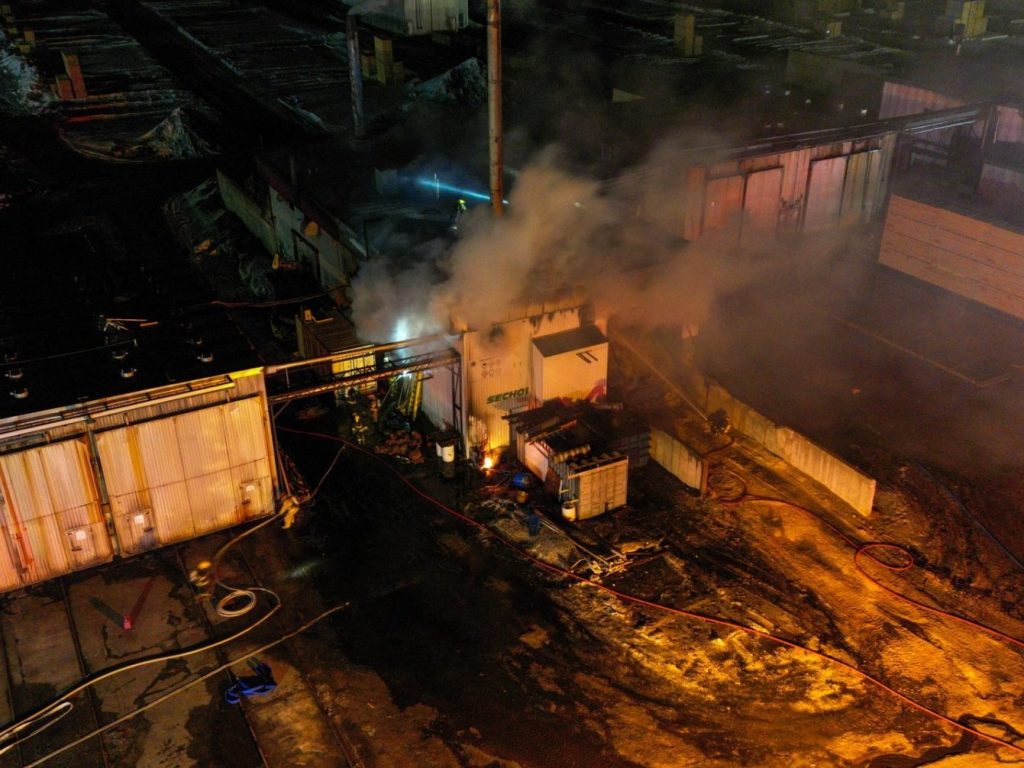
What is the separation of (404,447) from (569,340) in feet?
13.3

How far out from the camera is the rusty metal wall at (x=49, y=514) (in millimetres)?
13977

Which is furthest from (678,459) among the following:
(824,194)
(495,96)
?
(824,194)

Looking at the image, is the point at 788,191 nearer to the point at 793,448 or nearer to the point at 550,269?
the point at 550,269

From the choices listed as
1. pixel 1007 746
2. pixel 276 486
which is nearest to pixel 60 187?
pixel 276 486

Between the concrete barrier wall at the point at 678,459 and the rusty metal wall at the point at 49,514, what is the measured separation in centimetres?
1027

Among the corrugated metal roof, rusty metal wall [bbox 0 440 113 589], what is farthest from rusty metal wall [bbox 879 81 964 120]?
rusty metal wall [bbox 0 440 113 589]

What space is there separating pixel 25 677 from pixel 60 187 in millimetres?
26682

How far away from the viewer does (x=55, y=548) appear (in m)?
14.8

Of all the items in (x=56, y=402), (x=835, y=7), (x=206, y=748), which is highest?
(x=835, y=7)

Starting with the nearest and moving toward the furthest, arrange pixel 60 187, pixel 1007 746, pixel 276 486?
1. pixel 1007 746
2. pixel 276 486
3. pixel 60 187

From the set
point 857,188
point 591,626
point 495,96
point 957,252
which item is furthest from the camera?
point 857,188

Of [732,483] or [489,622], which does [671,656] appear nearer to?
→ [489,622]

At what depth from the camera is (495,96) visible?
18141 millimetres

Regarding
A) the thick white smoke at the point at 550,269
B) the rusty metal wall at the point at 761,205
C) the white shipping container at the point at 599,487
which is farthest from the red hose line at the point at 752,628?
the rusty metal wall at the point at 761,205
